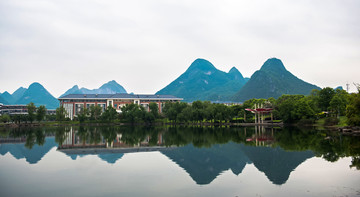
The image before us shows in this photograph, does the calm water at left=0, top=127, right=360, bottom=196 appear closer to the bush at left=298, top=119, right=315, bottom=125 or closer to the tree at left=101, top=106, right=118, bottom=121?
the bush at left=298, top=119, right=315, bottom=125

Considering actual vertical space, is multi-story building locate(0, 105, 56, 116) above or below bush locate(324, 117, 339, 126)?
above

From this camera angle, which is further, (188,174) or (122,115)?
(122,115)

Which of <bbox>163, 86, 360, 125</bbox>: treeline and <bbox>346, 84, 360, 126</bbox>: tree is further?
<bbox>163, 86, 360, 125</bbox>: treeline

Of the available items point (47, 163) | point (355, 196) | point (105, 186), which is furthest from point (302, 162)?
point (47, 163)

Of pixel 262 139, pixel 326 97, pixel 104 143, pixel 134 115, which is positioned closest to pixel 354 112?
pixel 262 139

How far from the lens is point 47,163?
16750 mm

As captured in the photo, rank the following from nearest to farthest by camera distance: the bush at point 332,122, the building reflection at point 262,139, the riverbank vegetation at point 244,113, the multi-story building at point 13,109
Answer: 1. the building reflection at point 262,139
2. the bush at point 332,122
3. the riverbank vegetation at point 244,113
4. the multi-story building at point 13,109

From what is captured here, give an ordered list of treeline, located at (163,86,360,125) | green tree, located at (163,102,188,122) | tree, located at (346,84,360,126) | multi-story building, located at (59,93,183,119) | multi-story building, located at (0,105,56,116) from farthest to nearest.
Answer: multi-story building, located at (0,105,56,116) → multi-story building, located at (59,93,183,119) → green tree, located at (163,102,188,122) → treeline, located at (163,86,360,125) → tree, located at (346,84,360,126)

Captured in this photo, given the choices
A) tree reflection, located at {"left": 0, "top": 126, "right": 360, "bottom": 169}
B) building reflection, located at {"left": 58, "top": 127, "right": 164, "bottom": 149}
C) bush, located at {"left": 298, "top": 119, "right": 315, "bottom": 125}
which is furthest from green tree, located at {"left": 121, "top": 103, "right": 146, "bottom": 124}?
building reflection, located at {"left": 58, "top": 127, "right": 164, "bottom": 149}

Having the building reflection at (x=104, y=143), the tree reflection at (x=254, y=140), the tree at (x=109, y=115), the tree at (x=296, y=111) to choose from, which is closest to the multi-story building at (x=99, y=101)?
the tree at (x=109, y=115)

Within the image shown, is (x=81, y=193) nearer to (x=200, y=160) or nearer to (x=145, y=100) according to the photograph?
(x=200, y=160)

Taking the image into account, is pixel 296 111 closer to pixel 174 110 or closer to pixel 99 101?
pixel 174 110

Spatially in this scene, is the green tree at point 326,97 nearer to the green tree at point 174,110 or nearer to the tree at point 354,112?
the tree at point 354,112

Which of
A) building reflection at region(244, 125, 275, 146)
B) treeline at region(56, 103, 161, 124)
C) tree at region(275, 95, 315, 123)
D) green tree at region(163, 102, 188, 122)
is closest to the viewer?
building reflection at region(244, 125, 275, 146)
